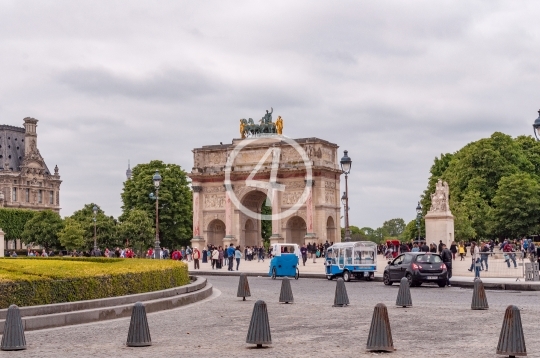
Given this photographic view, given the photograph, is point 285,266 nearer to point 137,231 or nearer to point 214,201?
point 137,231

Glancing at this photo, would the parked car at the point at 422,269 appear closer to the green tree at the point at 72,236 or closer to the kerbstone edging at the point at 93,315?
the kerbstone edging at the point at 93,315

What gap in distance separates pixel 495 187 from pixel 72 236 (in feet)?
141

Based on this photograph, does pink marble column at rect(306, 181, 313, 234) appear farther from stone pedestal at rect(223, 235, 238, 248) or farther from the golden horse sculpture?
the golden horse sculpture

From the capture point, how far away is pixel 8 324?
520 inches

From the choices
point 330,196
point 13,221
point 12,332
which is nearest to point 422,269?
point 12,332

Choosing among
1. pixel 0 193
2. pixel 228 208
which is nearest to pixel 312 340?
pixel 228 208

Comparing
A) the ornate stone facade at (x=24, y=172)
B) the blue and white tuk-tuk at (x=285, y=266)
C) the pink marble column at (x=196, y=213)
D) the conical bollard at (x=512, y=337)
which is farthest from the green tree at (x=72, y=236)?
the conical bollard at (x=512, y=337)

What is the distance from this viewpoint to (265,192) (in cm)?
8500

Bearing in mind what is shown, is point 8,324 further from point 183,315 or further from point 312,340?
point 183,315

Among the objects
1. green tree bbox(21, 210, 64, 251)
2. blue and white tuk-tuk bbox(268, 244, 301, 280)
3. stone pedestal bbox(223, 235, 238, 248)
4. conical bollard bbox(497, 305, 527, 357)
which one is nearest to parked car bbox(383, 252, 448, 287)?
blue and white tuk-tuk bbox(268, 244, 301, 280)

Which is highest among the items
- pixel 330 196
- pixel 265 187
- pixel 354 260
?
pixel 265 187

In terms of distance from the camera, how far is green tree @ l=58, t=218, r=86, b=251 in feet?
283

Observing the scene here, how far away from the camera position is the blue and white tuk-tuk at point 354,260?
119 ft

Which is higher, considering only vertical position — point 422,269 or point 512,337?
point 422,269
